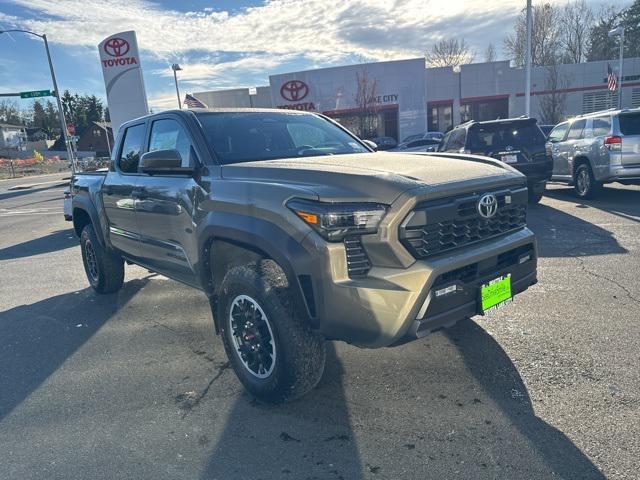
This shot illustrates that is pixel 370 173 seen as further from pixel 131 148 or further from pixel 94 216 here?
pixel 94 216

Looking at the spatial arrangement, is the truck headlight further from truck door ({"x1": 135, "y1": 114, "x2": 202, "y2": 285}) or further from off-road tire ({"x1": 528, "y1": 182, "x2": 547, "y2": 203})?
off-road tire ({"x1": 528, "y1": 182, "x2": 547, "y2": 203})

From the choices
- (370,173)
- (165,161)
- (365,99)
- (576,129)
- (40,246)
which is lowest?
(40,246)

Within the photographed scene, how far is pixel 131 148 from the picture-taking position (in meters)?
4.96

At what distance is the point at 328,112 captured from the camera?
108 feet

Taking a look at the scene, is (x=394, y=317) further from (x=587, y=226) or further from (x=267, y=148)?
(x=587, y=226)

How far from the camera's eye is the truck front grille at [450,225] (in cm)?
267

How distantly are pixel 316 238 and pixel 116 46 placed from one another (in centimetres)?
1886

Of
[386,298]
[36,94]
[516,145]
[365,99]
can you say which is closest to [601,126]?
[516,145]

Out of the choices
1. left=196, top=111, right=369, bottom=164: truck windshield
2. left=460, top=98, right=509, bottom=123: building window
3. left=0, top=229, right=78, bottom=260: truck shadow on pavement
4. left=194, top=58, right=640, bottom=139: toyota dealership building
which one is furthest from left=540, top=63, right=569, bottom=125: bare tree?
left=196, top=111, right=369, bottom=164: truck windshield

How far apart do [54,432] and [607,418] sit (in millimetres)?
3325

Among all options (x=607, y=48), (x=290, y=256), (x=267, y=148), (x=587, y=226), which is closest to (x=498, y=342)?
(x=290, y=256)

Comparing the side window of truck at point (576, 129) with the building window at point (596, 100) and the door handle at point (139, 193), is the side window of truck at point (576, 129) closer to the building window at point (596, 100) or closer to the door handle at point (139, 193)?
the door handle at point (139, 193)

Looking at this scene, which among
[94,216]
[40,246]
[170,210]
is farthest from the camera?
[40,246]

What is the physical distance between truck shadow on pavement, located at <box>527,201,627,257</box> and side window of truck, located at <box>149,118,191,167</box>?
4770 mm
